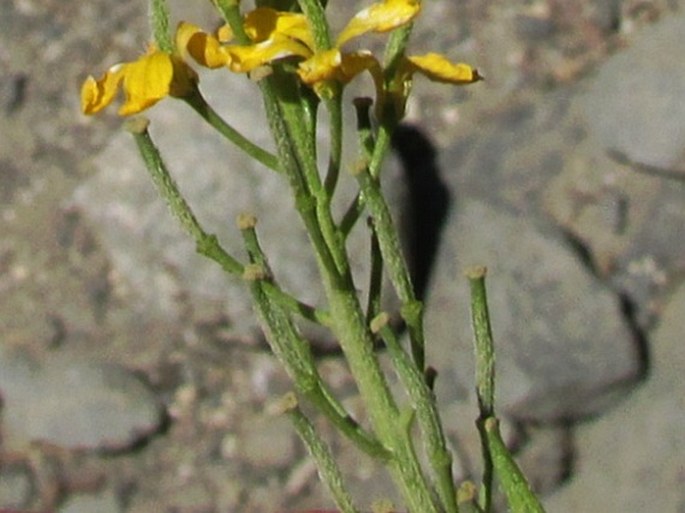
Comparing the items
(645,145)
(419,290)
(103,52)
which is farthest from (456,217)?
(103,52)

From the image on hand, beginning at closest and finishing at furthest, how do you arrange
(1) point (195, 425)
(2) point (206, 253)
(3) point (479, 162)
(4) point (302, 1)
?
(4) point (302, 1)
(2) point (206, 253)
(1) point (195, 425)
(3) point (479, 162)

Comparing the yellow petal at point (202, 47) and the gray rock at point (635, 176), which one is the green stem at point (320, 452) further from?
the gray rock at point (635, 176)

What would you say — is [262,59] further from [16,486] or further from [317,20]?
[16,486]

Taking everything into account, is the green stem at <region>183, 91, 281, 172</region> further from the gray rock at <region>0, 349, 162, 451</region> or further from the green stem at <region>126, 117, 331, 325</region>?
the gray rock at <region>0, 349, 162, 451</region>

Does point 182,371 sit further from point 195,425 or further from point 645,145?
point 645,145

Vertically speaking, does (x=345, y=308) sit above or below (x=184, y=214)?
below

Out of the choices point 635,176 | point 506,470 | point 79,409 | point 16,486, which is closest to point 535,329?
point 635,176

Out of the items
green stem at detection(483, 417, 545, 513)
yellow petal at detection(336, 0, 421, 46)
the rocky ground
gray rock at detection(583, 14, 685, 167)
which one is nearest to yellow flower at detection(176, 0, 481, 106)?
yellow petal at detection(336, 0, 421, 46)

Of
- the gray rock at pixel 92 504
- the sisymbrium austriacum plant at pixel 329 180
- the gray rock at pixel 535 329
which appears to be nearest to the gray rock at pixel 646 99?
the gray rock at pixel 535 329
